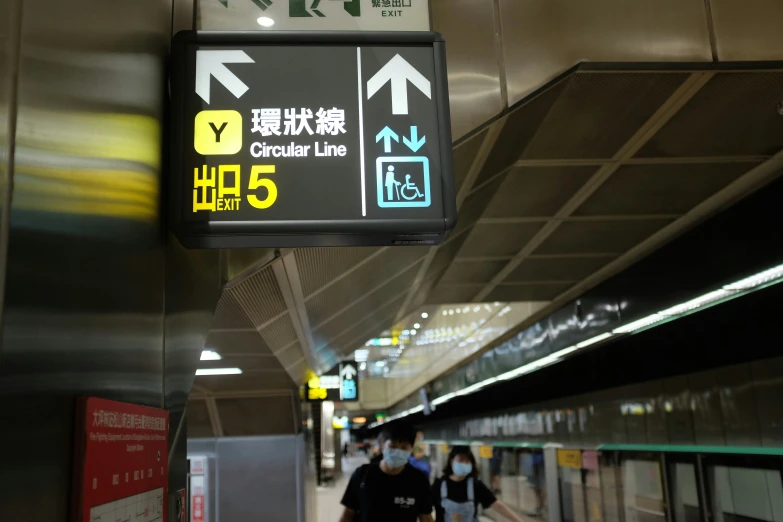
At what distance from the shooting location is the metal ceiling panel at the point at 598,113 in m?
3.36

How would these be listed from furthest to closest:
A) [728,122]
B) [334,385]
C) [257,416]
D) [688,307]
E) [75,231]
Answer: [334,385] < [257,416] < [688,307] < [728,122] < [75,231]

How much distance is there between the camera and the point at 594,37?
3.19 m

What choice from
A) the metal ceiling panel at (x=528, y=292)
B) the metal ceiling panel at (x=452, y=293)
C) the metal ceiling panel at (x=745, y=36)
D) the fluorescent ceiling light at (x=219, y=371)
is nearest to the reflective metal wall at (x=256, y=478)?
the fluorescent ceiling light at (x=219, y=371)

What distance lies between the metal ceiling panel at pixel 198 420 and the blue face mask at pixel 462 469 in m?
3.19

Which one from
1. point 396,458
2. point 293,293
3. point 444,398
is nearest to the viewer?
point 293,293

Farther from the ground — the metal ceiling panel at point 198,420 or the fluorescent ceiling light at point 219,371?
the fluorescent ceiling light at point 219,371

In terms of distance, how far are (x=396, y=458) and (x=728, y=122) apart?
2.93 metres

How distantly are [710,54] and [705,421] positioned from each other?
234 inches

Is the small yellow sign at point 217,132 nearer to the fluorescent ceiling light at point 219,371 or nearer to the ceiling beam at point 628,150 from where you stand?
the ceiling beam at point 628,150

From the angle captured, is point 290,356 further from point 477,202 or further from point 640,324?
point 640,324

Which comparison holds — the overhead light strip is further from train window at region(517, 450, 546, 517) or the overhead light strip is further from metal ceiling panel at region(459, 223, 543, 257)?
train window at region(517, 450, 546, 517)

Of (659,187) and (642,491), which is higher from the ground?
(659,187)

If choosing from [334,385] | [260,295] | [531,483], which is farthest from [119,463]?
[334,385]

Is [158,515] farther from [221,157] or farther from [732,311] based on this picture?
[732,311]
